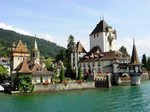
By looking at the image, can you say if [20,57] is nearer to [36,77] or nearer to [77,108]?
[36,77]

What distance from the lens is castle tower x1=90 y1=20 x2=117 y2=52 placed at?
276ft

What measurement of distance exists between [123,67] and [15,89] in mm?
29979

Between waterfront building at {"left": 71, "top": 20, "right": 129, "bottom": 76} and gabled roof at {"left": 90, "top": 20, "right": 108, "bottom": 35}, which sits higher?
gabled roof at {"left": 90, "top": 20, "right": 108, "bottom": 35}

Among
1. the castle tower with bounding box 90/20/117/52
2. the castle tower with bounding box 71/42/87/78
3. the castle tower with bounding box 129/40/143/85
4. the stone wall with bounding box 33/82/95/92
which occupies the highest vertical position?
the castle tower with bounding box 90/20/117/52

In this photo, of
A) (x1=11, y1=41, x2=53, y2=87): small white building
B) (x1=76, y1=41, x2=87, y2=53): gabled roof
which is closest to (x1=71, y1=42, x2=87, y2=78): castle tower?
(x1=76, y1=41, x2=87, y2=53): gabled roof

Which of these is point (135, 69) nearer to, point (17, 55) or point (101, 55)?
point (101, 55)

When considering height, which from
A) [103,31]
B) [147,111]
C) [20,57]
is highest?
[103,31]

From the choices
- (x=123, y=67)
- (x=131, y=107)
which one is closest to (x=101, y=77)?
(x=123, y=67)

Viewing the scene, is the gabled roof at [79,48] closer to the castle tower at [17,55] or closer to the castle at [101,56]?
the castle at [101,56]

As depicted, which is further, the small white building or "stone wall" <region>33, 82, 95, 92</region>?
the small white building

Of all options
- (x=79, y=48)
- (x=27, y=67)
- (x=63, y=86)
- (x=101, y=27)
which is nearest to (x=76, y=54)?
(x=79, y=48)

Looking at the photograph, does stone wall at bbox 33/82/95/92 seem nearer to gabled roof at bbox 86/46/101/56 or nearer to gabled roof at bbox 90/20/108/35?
gabled roof at bbox 86/46/101/56

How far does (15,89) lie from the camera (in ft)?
168

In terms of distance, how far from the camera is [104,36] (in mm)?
83938
